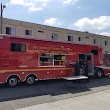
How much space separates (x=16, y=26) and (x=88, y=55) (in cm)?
1806

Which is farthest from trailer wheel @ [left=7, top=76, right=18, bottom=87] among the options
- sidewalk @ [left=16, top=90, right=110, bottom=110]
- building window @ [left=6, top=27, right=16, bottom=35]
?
building window @ [left=6, top=27, right=16, bottom=35]

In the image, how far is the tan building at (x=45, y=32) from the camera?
116ft

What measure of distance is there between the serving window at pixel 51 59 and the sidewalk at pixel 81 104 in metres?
4.76

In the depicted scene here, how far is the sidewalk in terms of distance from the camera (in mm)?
10211

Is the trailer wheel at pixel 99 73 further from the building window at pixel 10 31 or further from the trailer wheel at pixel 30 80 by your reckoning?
the building window at pixel 10 31

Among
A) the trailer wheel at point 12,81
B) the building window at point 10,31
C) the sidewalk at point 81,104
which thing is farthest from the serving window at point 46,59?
the building window at point 10,31

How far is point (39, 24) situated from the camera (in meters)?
39.3

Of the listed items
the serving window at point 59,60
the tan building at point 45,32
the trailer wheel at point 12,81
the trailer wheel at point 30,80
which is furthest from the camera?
the tan building at point 45,32

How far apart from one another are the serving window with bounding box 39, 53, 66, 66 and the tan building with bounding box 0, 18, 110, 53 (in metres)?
18.2

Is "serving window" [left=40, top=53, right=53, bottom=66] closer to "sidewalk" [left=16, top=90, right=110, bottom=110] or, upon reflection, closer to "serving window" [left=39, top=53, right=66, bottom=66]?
"serving window" [left=39, top=53, right=66, bottom=66]

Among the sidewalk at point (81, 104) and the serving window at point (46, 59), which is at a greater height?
the serving window at point (46, 59)

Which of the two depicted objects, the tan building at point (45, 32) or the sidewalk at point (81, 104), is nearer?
the sidewalk at point (81, 104)

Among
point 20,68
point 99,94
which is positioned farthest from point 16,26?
point 99,94

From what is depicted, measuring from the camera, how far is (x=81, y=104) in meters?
10.9
